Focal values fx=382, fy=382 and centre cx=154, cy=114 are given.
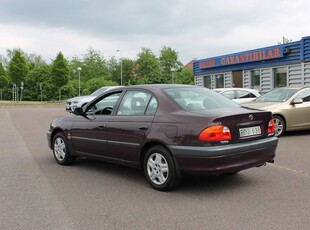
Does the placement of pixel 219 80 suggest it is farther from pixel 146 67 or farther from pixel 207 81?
pixel 146 67

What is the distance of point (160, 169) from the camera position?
5270 mm

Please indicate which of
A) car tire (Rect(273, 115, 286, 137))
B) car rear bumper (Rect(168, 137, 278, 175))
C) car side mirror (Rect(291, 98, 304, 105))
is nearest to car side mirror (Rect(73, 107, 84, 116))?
car rear bumper (Rect(168, 137, 278, 175))

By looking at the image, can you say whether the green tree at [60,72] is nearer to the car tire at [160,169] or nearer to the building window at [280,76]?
the building window at [280,76]

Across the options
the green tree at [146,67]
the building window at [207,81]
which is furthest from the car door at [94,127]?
the green tree at [146,67]

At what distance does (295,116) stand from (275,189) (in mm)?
6001

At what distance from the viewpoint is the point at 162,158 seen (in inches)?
207

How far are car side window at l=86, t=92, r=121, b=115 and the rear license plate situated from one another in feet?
7.16

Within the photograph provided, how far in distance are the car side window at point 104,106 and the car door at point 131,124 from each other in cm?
24

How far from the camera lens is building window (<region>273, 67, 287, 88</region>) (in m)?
20.6

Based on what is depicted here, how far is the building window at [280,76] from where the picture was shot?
20.6 metres

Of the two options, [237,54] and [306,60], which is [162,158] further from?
[237,54]

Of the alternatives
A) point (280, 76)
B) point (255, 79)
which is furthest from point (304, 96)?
point (255, 79)

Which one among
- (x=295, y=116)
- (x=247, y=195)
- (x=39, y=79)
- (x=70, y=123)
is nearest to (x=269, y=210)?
(x=247, y=195)

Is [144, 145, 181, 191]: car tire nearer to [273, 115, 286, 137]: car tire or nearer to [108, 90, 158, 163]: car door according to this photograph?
[108, 90, 158, 163]: car door
